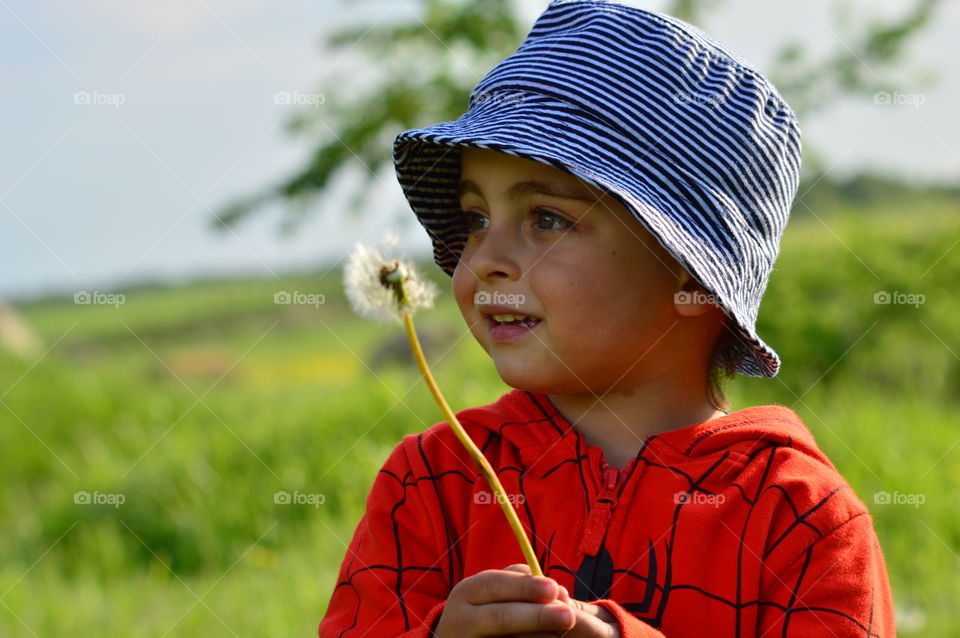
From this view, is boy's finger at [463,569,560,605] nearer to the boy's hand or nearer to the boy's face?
the boy's hand

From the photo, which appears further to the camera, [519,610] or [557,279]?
[557,279]

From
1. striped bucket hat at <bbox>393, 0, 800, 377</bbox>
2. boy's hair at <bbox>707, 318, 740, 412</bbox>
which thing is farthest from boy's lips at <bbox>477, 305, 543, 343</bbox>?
boy's hair at <bbox>707, 318, 740, 412</bbox>

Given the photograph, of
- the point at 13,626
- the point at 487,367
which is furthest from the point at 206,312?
the point at 13,626

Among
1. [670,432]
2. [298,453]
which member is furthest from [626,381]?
[298,453]

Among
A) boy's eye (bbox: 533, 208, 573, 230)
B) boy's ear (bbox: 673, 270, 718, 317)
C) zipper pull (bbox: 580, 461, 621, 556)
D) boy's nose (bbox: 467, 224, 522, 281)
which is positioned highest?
boy's eye (bbox: 533, 208, 573, 230)

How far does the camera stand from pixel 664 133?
5.78 ft

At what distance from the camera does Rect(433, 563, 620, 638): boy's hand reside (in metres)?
1.38

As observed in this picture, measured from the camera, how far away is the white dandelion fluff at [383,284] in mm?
1595

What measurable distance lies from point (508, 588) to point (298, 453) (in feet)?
12.0

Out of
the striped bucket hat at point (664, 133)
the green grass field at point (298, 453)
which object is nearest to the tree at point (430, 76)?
the green grass field at point (298, 453)

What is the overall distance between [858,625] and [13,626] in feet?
11.1

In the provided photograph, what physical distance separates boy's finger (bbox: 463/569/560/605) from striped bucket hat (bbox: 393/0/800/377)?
58 cm

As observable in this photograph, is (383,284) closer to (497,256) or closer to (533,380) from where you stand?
(497,256)

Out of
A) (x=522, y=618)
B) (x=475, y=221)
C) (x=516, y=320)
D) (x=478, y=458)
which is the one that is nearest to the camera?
(x=522, y=618)
